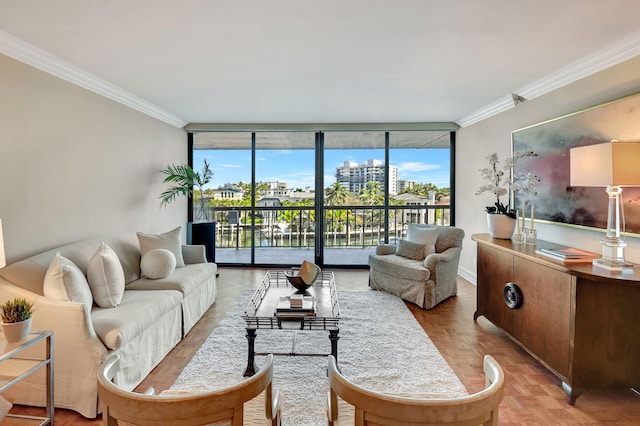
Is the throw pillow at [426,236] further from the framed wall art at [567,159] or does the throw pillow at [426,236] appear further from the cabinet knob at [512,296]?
the cabinet knob at [512,296]

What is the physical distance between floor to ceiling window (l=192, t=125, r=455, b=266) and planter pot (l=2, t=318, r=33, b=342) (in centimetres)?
400

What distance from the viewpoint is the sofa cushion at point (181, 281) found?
9.82 feet

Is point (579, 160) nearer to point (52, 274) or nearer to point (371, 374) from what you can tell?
point (371, 374)

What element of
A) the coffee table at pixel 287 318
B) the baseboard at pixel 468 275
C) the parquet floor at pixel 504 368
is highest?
the coffee table at pixel 287 318

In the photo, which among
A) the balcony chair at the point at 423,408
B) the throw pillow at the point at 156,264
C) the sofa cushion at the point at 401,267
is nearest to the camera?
the balcony chair at the point at 423,408

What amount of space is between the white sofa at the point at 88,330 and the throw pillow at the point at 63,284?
0.17 feet

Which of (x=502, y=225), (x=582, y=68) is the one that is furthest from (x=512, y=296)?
(x=582, y=68)

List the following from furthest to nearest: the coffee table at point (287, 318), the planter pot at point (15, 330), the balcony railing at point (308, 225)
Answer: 1. the balcony railing at point (308, 225)
2. the coffee table at point (287, 318)
3. the planter pot at point (15, 330)

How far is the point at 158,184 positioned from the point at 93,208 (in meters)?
1.33

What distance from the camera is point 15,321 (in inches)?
68.7

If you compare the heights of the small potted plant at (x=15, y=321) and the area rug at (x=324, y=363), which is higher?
the small potted plant at (x=15, y=321)

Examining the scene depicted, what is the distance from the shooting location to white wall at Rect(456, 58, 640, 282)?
2547 millimetres

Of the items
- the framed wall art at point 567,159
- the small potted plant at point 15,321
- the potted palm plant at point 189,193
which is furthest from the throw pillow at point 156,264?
the framed wall art at point 567,159

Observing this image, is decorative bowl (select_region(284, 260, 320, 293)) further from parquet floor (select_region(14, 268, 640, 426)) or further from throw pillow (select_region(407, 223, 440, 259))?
throw pillow (select_region(407, 223, 440, 259))
